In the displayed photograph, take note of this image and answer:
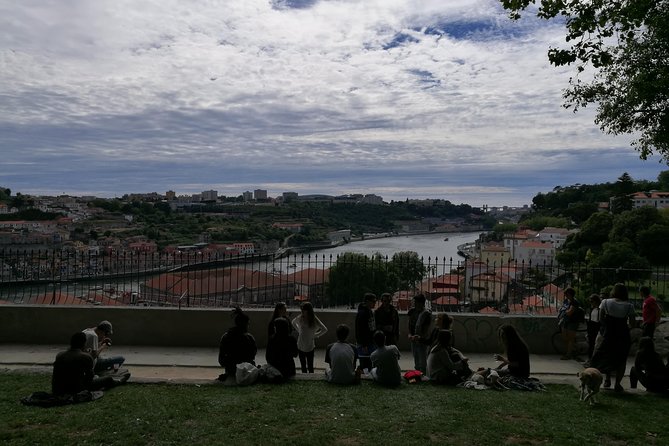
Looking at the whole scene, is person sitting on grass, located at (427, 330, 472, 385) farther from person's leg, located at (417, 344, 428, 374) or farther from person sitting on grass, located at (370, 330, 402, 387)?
person's leg, located at (417, 344, 428, 374)

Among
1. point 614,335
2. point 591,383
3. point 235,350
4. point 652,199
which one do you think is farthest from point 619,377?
point 652,199

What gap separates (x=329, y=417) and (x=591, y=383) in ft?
9.80

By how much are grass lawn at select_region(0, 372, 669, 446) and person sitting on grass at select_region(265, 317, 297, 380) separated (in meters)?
0.33

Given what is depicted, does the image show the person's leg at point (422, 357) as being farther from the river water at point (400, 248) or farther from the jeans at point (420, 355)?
the river water at point (400, 248)

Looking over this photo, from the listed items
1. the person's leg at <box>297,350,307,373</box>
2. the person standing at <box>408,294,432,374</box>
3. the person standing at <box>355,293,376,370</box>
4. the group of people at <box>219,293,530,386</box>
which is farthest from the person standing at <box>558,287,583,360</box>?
the person's leg at <box>297,350,307,373</box>

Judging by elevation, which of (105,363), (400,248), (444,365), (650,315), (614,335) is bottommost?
(400,248)

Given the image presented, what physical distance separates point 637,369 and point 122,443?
6049 millimetres

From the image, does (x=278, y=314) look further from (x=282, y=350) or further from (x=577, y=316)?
(x=577, y=316)

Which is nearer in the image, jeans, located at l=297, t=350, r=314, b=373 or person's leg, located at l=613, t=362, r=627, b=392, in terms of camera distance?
person's leg, located at l=613, t=362, r=627, b=392

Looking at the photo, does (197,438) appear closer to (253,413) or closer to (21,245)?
(253,413)

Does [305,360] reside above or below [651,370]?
below

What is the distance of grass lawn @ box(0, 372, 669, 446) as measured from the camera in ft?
15.8

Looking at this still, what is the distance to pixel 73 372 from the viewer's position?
5.94 metres

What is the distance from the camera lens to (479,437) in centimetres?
488
